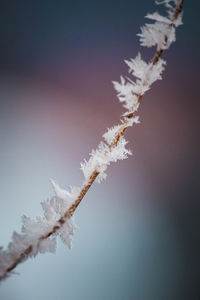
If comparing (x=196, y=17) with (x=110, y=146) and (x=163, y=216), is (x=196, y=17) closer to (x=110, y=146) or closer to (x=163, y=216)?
(x=163, y=216)

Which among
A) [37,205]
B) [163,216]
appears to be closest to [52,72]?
[37,205]

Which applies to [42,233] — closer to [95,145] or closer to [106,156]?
[106,156]

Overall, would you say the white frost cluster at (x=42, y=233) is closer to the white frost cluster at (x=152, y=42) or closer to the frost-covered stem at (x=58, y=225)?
the frost-covered stem at (x=58, y=225)

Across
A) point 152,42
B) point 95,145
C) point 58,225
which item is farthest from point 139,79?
point 95,145

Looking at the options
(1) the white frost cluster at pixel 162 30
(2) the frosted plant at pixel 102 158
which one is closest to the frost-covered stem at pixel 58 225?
(2) the frosted plant at pixel 102 158

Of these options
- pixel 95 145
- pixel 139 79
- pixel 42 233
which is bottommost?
pixel 42 233
